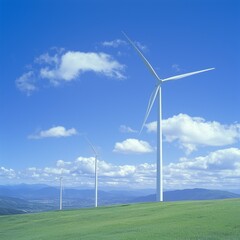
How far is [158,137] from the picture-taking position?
76.9 m

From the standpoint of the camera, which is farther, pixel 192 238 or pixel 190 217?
pixel 190 217

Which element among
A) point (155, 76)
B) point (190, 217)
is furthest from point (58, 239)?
point (155, 76)

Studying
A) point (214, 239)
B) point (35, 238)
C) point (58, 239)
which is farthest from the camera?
point (35, 238)

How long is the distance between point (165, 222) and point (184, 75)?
4329cm

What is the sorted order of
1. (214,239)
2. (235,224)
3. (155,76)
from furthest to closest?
(155,76), (235,224), (214,239)

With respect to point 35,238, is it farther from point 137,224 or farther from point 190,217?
point 190,217

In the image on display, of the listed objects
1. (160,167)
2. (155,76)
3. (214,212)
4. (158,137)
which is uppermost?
(155,76)

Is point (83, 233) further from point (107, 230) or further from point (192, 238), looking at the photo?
point (192, 238)

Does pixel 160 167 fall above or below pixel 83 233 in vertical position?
above

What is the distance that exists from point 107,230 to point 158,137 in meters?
34.3

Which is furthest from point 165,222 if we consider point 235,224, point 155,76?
point 155,76

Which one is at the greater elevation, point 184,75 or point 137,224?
point 184,75

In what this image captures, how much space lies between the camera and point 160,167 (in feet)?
251

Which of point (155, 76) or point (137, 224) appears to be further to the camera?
point (155, 76)
